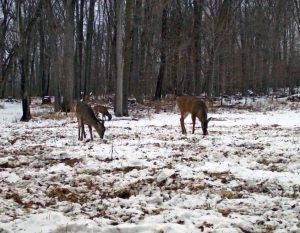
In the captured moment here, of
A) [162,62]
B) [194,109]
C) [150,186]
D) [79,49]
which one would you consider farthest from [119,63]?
[79,49]

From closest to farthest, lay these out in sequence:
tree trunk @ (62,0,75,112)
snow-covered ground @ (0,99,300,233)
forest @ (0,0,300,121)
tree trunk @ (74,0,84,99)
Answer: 1. snow-covered ground @ (0,99,300,233)
2. tree trunk @ (62,0,75,112)
3. forest @ (0,0,300,121)
4. tree trunk @ (74,0,84,99)

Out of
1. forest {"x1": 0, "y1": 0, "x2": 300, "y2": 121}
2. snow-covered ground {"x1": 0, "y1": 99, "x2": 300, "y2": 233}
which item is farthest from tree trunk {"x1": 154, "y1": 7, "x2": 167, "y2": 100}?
snow-covered ground {"x1": 0, "y1": 99, "x2": 300, "y2": 233}

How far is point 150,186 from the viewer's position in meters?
6.89

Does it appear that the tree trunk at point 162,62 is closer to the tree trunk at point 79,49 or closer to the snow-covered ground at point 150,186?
the tree trunk at point 79,49

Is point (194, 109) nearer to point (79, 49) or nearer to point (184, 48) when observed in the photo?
point (184, 48)

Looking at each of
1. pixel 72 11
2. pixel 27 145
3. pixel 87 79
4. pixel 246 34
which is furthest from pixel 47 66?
pixel 27 145

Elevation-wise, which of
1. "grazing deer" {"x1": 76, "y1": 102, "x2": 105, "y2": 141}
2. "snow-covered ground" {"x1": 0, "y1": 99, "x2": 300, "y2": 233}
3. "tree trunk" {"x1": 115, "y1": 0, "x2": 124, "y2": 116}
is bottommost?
"snow-covered ground" {"x1": 0, "y1": 99, "x2": 300, "y2": 233}

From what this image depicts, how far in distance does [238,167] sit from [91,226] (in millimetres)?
3828

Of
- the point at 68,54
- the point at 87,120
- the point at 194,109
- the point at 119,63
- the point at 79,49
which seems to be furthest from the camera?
the point at 79,49

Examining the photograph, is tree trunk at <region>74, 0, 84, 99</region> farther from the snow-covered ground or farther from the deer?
the snow-covered ground

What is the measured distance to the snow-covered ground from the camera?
5.21 metres

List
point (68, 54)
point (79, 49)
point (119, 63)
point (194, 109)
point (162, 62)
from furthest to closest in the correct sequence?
1. point (79, 49)
2. point (162, 62)
3. point (68, 54)
4. point (119, 63)
5. point (194, 109)

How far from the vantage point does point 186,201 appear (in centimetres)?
615

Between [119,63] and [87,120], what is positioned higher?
[119,63]
